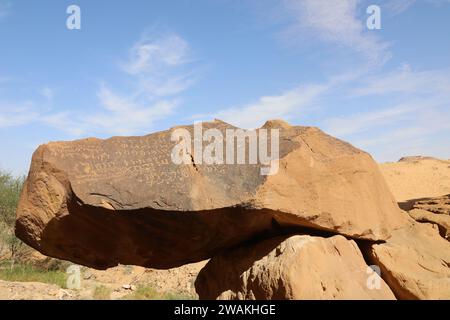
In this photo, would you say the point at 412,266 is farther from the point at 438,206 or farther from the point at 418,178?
the point at 418,178

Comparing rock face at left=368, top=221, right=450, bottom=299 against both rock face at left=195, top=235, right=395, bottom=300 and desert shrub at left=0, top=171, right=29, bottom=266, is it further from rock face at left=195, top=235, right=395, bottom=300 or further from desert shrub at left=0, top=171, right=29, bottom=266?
desert shrub at left=0, top=171, right=29, bottom=266

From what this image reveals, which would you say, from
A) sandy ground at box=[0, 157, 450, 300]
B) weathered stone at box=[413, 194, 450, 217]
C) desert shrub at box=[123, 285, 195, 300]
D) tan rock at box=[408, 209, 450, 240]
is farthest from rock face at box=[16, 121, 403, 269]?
desert shrub at box=[123, 285, 195, 300]

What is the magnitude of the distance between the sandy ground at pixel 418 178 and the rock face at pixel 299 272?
1456cm

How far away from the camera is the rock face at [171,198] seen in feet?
13.9

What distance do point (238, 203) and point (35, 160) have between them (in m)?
2.07

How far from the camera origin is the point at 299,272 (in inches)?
160

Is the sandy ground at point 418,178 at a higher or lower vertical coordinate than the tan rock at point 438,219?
higher

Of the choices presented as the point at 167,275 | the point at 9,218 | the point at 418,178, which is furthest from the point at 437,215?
the point at 418,178

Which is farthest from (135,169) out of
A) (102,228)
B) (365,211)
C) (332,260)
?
(365,211)

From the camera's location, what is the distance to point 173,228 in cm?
445

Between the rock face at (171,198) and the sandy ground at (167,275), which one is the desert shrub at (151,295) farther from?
the rock face at (171,198)

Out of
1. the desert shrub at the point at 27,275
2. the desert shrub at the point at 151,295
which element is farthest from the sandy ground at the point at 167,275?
the desert shrub at the point at 27,275

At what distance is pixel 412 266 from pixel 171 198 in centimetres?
284

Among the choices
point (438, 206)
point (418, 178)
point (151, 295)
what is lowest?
point (151, 295)
